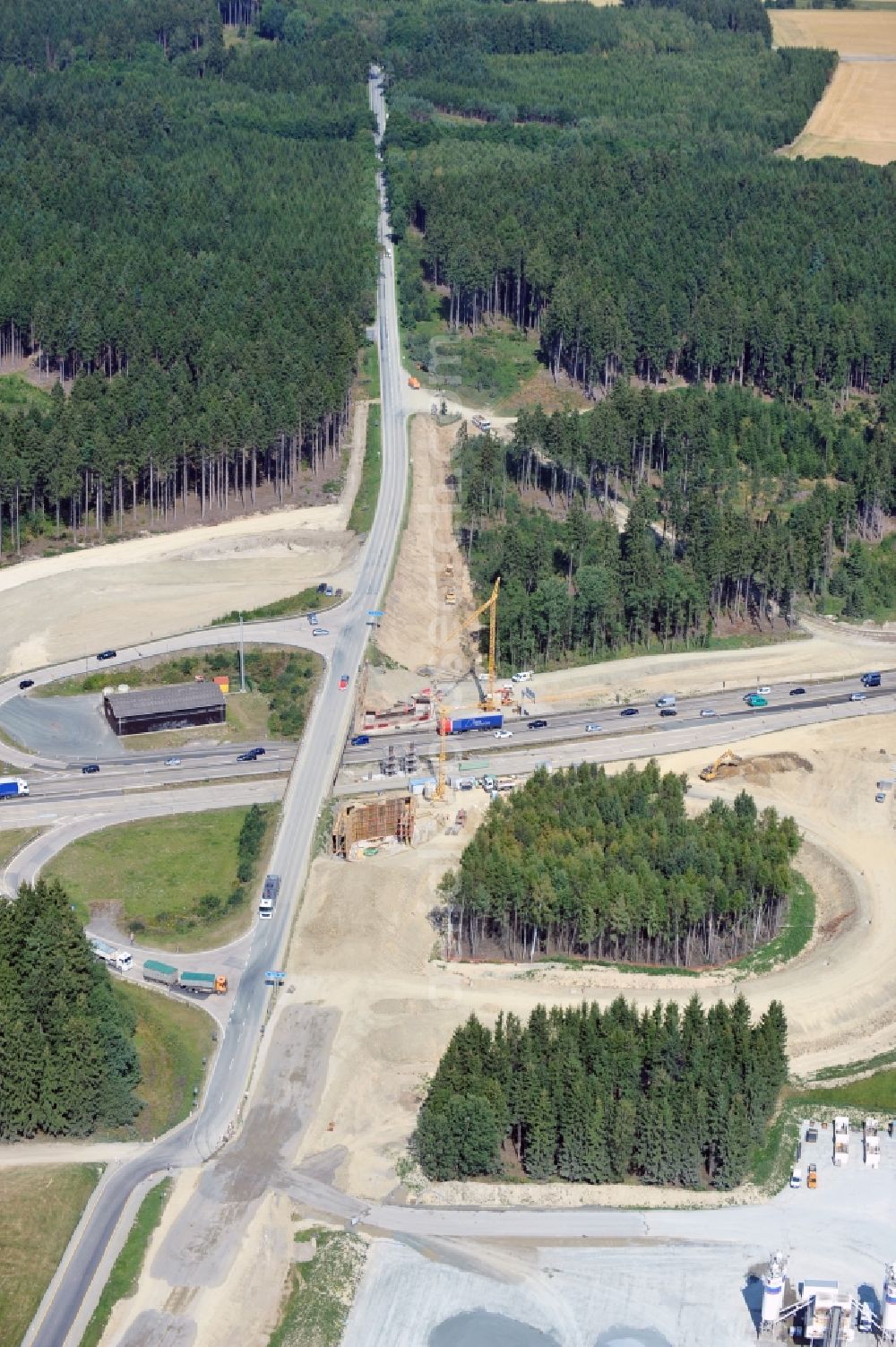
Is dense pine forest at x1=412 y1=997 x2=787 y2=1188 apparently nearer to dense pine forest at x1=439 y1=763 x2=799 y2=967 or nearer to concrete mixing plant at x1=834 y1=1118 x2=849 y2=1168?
concrete mixing plant at x1=834 y1=1118 x2=849 y2=1168

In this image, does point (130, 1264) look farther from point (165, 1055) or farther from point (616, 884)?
point (616, 884)

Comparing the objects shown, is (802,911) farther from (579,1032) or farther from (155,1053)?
(155,1053)

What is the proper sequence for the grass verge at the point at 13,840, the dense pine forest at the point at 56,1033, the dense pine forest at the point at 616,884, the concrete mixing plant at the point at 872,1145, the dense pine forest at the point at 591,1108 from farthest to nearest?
the grass verge at the point at 13,840 < the dense pine forest at the point at 616,884 < the concrete mixing plant at the point at 872,1145 < the dense pine forest at the point at 56,1033 < the dense pine forest at the point at 591,1108

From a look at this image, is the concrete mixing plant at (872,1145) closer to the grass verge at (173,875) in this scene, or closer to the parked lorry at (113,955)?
the grass verge at (173,875)

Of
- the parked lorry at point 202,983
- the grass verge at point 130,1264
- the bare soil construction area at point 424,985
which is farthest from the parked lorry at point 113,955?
the grass verge at point 130,1264

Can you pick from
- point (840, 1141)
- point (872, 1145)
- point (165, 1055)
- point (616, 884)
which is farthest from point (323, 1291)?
point (616, 884)

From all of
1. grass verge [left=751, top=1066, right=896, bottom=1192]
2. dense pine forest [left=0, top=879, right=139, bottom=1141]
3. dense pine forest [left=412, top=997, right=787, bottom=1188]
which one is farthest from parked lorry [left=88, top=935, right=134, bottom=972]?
grass verge [left=751, top=1066, right=896, bottom=1192]
